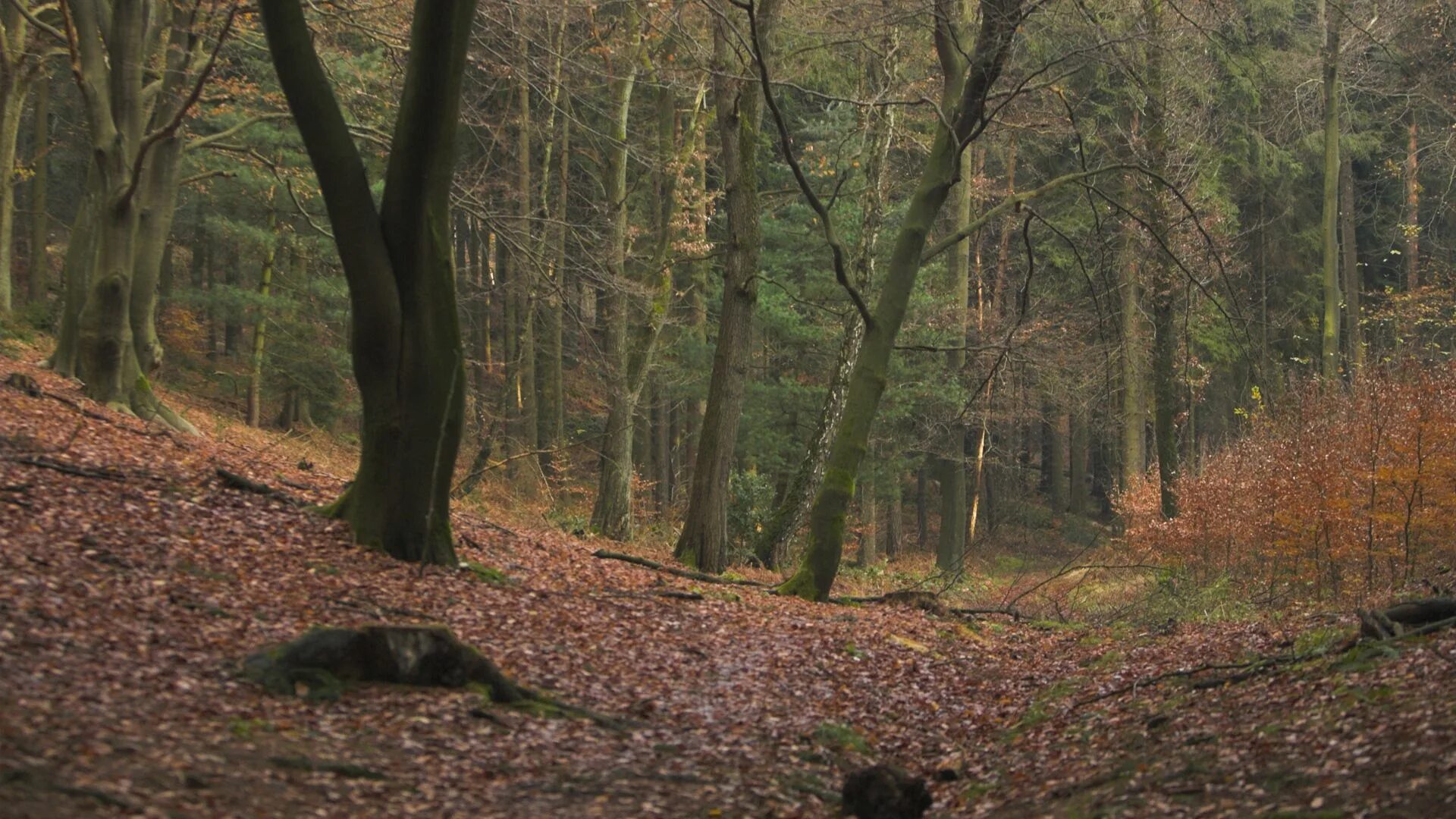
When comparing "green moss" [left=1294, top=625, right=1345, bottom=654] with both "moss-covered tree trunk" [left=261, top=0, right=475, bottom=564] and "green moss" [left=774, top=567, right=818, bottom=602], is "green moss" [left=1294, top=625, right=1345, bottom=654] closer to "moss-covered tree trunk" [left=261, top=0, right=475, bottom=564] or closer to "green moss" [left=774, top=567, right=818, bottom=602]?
"green moss" [left=774, top=567, right=818, bottom=602]

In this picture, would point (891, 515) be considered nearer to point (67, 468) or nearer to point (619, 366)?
point (619, 366)

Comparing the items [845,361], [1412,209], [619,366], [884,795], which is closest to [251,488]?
[884,795]

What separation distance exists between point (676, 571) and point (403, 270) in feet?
17.0

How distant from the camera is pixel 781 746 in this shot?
24.2ft

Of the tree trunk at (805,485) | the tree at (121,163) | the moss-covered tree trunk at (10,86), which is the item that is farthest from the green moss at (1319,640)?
the moss-covered tree trunk at (10,86)

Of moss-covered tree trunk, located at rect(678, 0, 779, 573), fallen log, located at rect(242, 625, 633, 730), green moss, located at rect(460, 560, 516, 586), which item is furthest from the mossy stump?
moss-covered tree trunk, located at rect(678, 0, 779, 573)

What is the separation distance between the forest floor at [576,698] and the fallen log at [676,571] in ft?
5.80

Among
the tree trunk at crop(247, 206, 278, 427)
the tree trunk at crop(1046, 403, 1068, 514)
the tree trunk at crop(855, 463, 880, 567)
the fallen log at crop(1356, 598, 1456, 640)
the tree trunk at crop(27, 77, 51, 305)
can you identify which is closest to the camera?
the fallen log at crop(1356, 598, 1456, 640)

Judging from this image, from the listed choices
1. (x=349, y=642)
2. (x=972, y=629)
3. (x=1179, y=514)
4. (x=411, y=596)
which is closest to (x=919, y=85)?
(x=1179, y=514)

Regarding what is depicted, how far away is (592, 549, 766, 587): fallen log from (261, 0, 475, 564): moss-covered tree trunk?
12.2 feet

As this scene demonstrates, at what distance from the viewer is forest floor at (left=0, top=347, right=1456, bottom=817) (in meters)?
5.21

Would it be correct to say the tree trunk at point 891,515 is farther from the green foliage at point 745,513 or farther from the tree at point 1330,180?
the tree at point 1330,180

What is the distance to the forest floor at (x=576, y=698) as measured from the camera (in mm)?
5207

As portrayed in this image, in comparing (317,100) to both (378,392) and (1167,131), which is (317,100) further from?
(1167,131)
